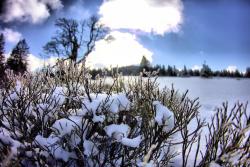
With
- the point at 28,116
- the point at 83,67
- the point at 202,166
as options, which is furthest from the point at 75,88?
the point at 202,166

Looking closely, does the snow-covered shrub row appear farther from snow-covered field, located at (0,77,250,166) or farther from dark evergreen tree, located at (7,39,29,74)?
dark evergreen tree, located at (7,39,29,74)

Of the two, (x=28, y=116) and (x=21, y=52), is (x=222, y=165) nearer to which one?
(x=28, y=116)

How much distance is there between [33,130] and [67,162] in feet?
2.56

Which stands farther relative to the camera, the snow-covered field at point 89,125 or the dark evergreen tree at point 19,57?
the dark evergreen tree at point 19,57

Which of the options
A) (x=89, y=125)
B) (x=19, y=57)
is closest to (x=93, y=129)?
(x=89, y=125)

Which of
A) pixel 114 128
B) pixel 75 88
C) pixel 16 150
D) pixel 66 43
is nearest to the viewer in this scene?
pixel 114 128

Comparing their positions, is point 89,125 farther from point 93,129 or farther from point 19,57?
point 19,57

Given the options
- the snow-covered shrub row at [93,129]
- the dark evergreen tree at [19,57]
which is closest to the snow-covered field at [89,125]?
the snow-covered shrub row at [93,129]

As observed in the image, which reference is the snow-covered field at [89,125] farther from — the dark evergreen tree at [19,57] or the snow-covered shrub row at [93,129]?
the dark evergreen tree at [19,57]

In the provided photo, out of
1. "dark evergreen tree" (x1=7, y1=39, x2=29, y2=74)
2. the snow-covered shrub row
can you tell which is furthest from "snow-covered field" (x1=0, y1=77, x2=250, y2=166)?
"dark evergreen tree" (x1=7, y1=39, x2=29, y2=74)

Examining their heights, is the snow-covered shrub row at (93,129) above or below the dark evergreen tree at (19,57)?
below

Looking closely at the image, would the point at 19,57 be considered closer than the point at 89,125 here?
No

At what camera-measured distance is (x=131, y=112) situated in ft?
14.4

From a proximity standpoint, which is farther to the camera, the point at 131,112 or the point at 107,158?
the point at 131,112
